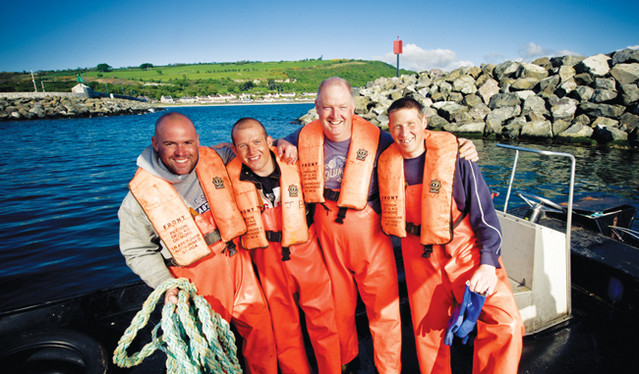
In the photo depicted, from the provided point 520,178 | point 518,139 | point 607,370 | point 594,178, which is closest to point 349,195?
point 607,370

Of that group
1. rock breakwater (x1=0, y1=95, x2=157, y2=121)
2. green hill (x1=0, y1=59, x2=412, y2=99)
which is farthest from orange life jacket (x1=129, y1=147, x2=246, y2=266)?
green hill (x1=0, y1=59, x2=412, y2=99)

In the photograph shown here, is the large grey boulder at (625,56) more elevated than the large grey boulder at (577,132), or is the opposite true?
the large grey boulder at (625,56)

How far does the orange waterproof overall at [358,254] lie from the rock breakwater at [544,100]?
62.5 feet

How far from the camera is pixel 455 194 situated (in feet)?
7.95

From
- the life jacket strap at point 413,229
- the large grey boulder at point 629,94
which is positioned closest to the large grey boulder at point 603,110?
the large grey boulder at point 629,94

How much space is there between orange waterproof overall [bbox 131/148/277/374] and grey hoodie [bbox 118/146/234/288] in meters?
0.08

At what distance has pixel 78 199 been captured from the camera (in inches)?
409

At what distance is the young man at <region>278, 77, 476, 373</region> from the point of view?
8.89 ft

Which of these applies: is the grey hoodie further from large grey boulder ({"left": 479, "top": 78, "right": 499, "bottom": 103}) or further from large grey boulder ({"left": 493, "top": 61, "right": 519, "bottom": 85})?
large grey boulder ({"left": 493, "top": 61, "right": 519, "bottom": 85})

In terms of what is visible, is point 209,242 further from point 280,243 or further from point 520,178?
point 520,178

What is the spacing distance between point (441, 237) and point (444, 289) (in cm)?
46

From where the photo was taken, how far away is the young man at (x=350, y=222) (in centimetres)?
271

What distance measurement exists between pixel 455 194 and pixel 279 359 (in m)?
2.08

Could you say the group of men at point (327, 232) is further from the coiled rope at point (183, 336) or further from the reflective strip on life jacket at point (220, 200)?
the coiled rope at point (183, 336)
